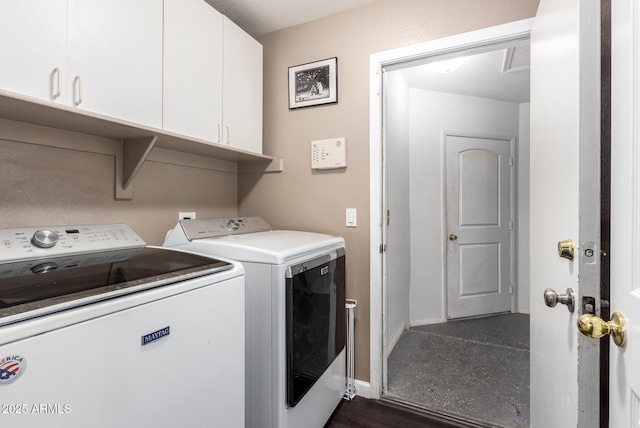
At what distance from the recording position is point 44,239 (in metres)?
1.09

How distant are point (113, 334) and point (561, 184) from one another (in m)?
Result: 1.35

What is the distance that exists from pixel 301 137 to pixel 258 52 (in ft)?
2.10

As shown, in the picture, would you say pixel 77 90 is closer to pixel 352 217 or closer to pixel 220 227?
pixel 220 227

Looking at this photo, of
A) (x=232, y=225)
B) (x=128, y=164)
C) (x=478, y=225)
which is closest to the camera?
(x=128, y=164)

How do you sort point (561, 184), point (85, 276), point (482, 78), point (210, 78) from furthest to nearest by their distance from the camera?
point (482, 78) → point (210, 78) → point (561, 184) → point (85, 276)

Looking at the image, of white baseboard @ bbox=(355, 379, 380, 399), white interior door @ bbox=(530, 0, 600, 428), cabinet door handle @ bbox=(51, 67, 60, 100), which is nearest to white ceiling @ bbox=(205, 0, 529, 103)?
white interior door @ bbox=(530, 0, 600, 428)

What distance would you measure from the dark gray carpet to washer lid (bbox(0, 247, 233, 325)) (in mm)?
1573

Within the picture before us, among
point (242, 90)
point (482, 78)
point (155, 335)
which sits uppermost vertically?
point (482, 78)

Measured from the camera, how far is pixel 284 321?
1262 mm

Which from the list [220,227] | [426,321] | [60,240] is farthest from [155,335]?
[426,321]

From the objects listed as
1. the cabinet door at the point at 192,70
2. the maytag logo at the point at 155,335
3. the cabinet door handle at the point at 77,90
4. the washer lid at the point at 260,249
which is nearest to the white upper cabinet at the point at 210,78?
the cabinet door at the point at 192,70

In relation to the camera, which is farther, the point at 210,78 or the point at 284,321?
the point at 210,78

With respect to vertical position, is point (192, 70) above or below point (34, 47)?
above

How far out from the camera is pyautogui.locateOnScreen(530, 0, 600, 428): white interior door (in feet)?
2.35
